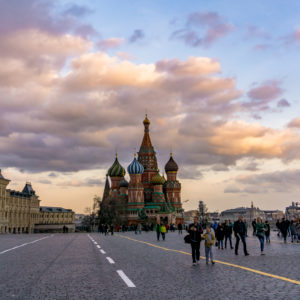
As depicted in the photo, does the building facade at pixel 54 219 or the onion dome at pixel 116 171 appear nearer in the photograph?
the onion dome at pixel 116 171

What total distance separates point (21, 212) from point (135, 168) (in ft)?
132

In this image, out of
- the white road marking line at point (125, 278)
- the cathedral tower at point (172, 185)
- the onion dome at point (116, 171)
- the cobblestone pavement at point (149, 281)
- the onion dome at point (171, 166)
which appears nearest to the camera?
the cobblestone pavement at point (149, 281)

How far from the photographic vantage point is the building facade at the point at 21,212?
106m

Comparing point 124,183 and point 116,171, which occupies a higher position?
point 116,171

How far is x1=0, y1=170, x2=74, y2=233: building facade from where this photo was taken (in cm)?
10638

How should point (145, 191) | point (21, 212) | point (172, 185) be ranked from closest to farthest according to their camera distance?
point (145, 191)
point (172, 185)
point (21, 212)

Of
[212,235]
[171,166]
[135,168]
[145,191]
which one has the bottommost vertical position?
[212,235]

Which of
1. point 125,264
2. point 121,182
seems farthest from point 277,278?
point 121,182

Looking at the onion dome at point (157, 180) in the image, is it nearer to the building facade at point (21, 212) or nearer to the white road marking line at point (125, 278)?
the building facade at point (21, 212)

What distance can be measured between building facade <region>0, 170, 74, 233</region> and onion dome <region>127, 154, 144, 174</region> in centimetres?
3151

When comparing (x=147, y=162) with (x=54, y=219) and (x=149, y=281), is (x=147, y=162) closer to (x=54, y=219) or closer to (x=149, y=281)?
(x=54, y=219)

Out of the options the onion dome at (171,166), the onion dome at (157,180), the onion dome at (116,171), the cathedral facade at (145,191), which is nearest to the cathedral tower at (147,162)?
the cathedral facade at (145,191)

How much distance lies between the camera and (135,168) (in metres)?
114

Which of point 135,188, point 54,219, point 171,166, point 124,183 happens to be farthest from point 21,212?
point 171,166
